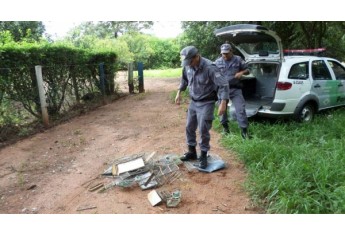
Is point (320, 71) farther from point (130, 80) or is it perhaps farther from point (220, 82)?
point (130, 80)

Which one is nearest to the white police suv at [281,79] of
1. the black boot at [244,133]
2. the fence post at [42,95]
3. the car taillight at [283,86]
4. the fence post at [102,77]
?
the car taillight at [283,86]

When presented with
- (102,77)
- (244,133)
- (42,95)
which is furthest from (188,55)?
(102,77)

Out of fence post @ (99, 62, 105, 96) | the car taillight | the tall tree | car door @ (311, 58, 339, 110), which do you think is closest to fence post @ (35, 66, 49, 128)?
fence post @ (99, 62, 105, 96)

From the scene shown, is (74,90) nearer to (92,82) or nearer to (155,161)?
(92,82)

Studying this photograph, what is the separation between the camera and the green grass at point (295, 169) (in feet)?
9.80

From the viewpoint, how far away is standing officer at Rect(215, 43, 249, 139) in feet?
17.0

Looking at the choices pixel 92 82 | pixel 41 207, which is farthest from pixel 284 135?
pixel 92 82

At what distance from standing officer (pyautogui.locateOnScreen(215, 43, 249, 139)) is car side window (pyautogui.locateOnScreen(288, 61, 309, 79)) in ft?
3.22

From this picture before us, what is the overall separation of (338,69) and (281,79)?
7.47 ft

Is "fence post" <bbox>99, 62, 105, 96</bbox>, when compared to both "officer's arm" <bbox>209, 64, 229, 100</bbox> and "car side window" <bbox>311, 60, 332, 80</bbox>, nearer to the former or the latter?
"car side window" <bbox>311, 60, 332, 80</bbox>

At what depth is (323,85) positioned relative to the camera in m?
6.33

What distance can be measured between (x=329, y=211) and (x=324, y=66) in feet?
14.9

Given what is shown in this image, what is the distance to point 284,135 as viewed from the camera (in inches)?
211

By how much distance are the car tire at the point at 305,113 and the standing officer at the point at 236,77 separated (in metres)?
1.32
